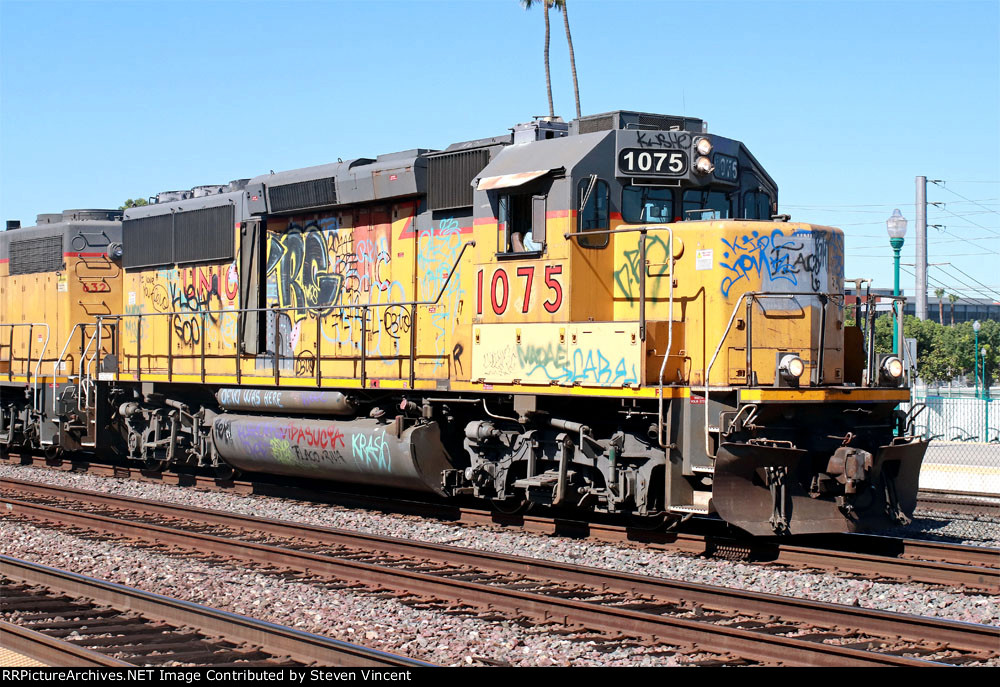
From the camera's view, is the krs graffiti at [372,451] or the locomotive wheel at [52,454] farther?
the locomotive wheel at [52,454]

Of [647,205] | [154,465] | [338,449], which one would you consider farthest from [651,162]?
[154,465]

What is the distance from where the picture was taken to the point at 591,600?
A: 793 centimetres

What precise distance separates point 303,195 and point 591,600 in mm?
7639

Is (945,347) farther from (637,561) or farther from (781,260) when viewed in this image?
(637,561)

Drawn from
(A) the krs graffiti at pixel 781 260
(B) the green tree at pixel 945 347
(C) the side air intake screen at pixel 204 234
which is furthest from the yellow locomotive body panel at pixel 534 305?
(B) the green tree at pixel 945 347

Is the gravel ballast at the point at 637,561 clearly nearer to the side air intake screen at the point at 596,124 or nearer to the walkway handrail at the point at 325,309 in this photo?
the walkway handrail at the point at 325,309

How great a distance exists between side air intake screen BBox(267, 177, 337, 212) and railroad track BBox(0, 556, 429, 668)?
6.23 meters

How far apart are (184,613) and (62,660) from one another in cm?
111

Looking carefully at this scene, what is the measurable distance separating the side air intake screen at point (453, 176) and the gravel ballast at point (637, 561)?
11.6 ft

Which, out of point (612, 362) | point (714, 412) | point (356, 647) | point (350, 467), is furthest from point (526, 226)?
point (356, 647)

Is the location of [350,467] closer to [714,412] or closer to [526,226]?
[526,226]

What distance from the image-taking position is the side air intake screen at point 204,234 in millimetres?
14992

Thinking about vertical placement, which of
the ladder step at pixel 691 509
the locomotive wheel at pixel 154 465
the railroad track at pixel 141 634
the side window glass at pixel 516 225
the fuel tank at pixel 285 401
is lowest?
the railroad track at pixel 141 634

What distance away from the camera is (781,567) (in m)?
9.16
